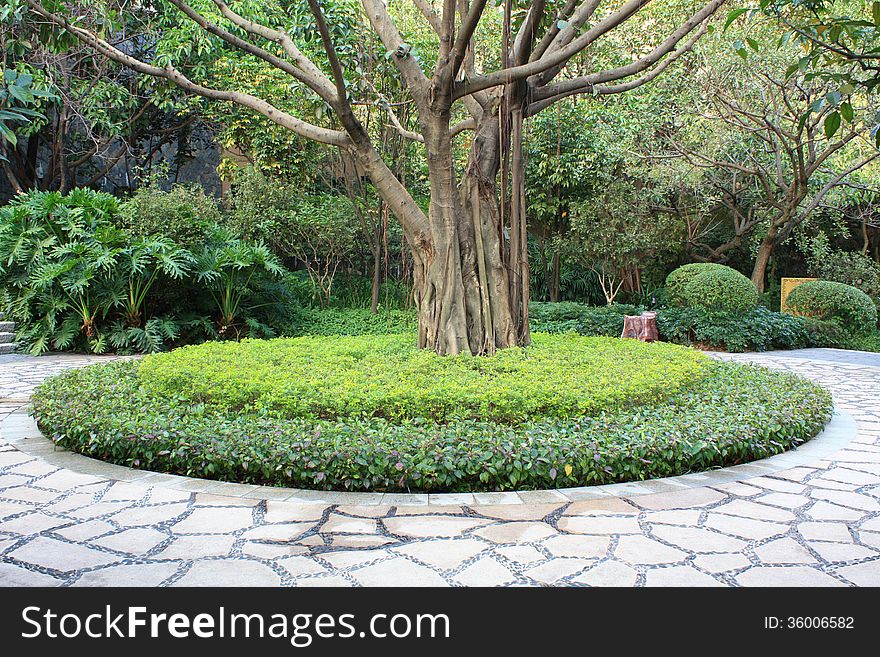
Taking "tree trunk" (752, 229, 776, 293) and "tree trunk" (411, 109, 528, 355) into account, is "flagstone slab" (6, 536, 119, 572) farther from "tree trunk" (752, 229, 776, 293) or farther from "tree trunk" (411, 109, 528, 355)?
"tree trunk" (752, 229, 776, 293)

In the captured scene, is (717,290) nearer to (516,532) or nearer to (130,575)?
(516,532)

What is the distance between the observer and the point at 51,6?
5.77 m

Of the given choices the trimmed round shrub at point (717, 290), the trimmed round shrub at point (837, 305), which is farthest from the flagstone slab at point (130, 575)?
the trimmed round shrub at point (837, 305)

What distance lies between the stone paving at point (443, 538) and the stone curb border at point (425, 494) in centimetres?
6

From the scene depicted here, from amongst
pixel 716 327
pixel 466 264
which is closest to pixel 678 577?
pixel 466 264

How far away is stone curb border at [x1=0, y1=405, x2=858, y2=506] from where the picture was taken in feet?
11.9

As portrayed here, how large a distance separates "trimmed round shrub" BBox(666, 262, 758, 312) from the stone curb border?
6632 millimetres

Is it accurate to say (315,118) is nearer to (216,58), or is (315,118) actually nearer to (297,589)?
(216,58)

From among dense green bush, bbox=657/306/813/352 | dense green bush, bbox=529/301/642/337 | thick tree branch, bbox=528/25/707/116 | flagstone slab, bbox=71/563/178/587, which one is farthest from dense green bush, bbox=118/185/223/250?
flagstone slab, bbox=71/563/178/587

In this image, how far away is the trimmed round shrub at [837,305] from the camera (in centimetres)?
1190

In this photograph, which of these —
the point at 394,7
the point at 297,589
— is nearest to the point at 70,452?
the point at 297,589

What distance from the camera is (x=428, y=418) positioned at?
15.2ft

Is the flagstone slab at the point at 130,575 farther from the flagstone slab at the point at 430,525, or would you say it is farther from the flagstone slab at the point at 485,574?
the flagstone slab at the point at 485,574

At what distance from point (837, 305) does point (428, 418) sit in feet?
33.0
